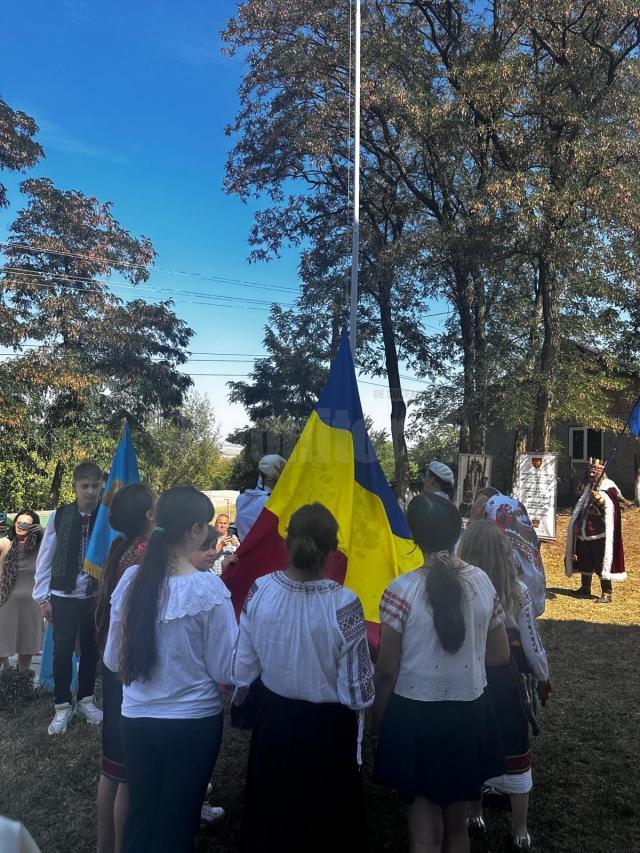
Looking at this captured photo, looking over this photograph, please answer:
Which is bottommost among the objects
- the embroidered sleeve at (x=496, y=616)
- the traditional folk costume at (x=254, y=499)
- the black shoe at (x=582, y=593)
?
the black shoe at (x=582, y=593)

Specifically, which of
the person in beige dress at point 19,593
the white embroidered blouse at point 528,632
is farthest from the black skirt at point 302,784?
the person in beige dress at point 19,593

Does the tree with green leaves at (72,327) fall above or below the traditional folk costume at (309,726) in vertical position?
above

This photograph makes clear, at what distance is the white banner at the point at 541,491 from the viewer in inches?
454

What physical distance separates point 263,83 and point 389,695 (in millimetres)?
18194

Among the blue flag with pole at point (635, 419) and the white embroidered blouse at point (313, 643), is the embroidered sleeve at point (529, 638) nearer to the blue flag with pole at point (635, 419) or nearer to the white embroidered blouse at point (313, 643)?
the white embroidered blouse at point (313, 643)

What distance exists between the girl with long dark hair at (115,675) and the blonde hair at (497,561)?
5.11 feet

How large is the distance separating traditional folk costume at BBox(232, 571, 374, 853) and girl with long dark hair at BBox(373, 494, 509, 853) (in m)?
0.16

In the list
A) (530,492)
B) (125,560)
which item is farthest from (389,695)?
(530,492)

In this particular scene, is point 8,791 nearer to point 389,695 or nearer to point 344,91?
point 389,695

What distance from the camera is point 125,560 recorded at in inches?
123

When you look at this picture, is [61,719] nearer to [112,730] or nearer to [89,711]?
[89,711]

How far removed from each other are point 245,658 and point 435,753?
79 centimetres

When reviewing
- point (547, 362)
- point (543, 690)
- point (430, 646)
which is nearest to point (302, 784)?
point (430, 646)

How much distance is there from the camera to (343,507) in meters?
3.40
